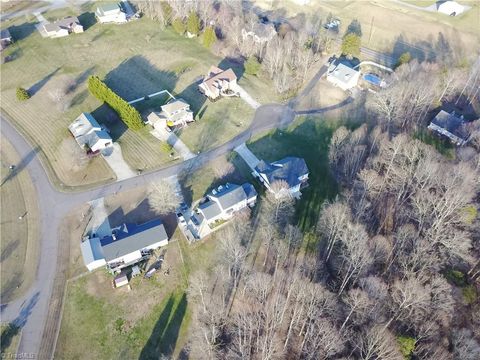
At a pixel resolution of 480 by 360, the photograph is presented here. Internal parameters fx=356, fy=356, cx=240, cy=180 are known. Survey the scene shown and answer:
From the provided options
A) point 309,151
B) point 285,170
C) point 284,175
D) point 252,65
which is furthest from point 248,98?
point 284,175

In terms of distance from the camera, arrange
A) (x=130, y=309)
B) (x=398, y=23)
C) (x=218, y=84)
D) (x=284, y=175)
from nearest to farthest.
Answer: (x=130, y=309), (x=284, y=175), (x=218, y=84), (x=398, y=23)

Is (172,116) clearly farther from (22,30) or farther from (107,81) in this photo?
(22,30)

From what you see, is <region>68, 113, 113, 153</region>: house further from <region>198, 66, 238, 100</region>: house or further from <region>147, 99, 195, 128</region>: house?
<region>198, 66, 238, 100</region>: house

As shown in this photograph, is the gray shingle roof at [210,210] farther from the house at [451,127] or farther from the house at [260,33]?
the house at [260,33]

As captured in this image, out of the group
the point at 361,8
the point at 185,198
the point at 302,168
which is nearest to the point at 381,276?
the point at 302,168

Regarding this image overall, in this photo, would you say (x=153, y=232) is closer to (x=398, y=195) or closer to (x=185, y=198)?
(x=185, y=198)

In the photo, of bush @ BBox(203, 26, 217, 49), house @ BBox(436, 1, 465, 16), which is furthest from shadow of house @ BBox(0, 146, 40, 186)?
house @ BBox(436, 1, 465, 16)
